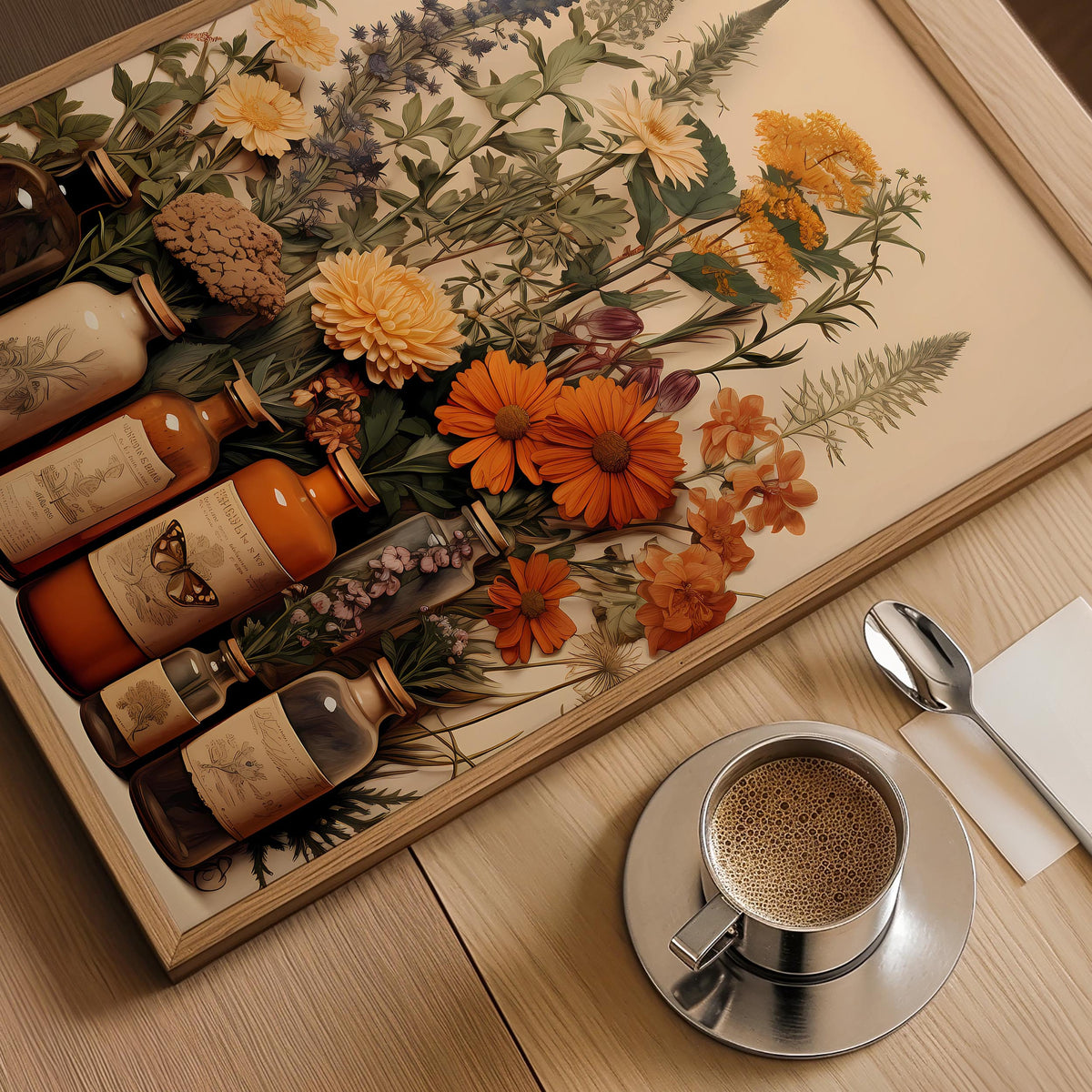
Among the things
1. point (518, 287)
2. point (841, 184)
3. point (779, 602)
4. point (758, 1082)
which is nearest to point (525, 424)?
point (518, 287)

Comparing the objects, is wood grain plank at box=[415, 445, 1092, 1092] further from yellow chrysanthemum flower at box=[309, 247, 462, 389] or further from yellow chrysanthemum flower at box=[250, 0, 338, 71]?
yellow chrysanthemum flower at box=[250, 0, 338, 71]

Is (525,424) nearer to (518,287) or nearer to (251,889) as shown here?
(518,287)

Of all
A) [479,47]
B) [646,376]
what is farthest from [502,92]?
[646,376]

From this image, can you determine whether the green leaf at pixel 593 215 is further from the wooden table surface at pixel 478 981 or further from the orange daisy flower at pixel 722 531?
the wooden table surface at pixel 478 981

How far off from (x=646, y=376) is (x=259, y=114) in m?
0.34

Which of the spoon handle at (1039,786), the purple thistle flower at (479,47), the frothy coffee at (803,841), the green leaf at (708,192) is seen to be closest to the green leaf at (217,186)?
the purple thistle flower at (479,47)

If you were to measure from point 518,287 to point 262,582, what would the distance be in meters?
0.28

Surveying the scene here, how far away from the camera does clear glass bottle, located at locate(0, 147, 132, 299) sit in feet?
1.93

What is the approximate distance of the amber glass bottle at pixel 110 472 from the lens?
1.83ft

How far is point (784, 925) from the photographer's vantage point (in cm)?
50

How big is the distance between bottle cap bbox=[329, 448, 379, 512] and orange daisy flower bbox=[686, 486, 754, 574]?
222mm

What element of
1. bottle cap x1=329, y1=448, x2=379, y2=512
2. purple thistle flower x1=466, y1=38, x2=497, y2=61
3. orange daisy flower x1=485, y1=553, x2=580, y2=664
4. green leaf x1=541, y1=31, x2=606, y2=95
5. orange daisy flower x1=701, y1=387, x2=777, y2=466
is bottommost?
orange daisy flower x1=485, y1=553, x2=580, y2=664

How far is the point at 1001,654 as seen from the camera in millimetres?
671

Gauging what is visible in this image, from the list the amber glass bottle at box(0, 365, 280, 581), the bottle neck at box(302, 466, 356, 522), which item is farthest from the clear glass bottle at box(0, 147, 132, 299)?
the bottle neck at box(302, 466, 356, 522)
